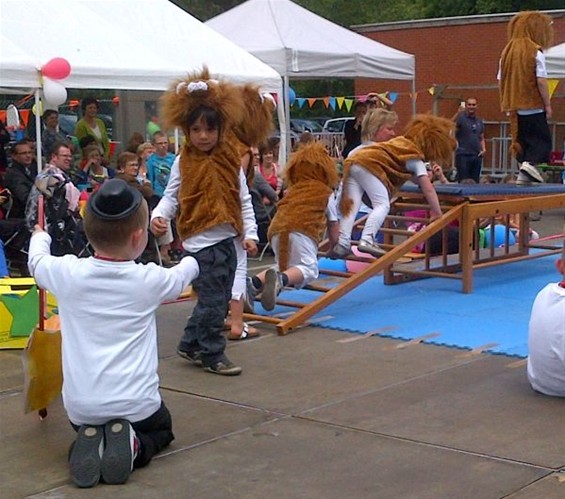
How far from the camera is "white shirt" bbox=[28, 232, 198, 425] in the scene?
448 cm

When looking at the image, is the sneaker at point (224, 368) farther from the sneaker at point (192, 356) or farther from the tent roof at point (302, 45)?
the tent roof at point (302, 45)

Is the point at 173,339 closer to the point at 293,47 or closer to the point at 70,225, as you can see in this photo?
the point at 70,225

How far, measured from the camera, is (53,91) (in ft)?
33.2

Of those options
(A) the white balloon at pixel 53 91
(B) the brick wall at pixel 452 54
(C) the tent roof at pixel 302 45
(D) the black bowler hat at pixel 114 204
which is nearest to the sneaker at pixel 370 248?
(A) the white balloon at pixel 53 91

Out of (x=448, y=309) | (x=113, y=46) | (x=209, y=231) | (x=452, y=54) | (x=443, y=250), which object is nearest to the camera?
(x=209, y=231)

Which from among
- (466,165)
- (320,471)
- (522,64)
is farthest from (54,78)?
(466,165)

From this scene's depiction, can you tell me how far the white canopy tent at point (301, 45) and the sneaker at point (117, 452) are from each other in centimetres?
1045

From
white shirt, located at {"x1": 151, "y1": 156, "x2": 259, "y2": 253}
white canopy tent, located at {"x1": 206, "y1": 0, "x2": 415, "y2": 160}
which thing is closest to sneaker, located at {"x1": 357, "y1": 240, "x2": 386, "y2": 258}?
white shirt, located at {"x1": 151, "y1": 156, "x2": 259, "y2": 253}

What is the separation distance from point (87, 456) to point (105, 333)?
0.55m

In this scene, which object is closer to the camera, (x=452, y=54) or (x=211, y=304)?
(x=211, y=304)

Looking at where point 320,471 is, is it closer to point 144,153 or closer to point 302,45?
point 144,153

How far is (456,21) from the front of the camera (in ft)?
94.4

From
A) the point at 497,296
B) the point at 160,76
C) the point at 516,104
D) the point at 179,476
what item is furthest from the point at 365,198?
the point at 179,476

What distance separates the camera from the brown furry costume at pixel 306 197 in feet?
26.7
